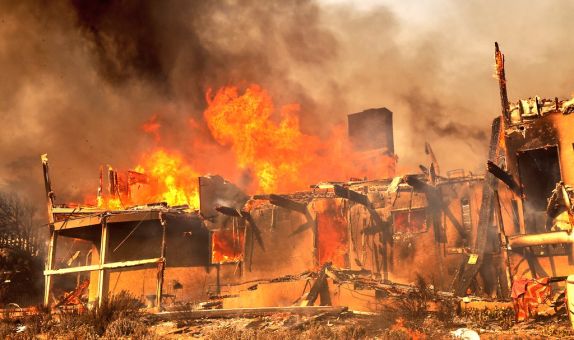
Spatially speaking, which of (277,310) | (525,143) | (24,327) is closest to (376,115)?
(525,143)

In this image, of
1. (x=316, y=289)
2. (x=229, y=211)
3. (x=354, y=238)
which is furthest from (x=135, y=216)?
(x=354, y=238)

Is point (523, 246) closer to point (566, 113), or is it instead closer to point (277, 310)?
point (566, 113)

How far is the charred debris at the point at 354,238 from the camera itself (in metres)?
18.4

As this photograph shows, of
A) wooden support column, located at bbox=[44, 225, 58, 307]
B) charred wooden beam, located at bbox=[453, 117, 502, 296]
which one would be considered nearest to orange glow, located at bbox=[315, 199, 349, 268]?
charred wooden beam, located at bbox=[453, 117, 502, 296]

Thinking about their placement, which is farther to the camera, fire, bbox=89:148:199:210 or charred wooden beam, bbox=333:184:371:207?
fire, bbox=89:148:199:210

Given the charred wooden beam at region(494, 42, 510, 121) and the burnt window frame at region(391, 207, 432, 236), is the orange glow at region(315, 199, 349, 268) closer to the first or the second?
the burnt window frame at region(391, 207, 432, 236)

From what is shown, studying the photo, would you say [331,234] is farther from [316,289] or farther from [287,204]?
[316,289]

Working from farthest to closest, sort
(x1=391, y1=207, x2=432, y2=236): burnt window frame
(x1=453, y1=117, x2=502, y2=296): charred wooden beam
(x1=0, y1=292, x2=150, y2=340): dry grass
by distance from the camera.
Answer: (x1=391, y1=207, x2=432, y2=236): burnt window frame → (x1=453, y1=117, x2=502, y2=296): charred wooden beam → (x1=0, y1=292, x2=150, y2=340): dry grass

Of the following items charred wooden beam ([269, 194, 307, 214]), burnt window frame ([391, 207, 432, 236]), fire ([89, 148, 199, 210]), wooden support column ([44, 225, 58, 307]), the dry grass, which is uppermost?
fire ([89, 148, 199, 210])

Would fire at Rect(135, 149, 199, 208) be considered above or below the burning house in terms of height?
above

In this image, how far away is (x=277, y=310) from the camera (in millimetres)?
16516

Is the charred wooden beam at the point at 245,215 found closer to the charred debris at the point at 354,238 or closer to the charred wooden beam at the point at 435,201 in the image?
the charred debris at the point at 354,238

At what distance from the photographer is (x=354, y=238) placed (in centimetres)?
2486

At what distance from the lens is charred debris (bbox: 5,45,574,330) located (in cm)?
1839
